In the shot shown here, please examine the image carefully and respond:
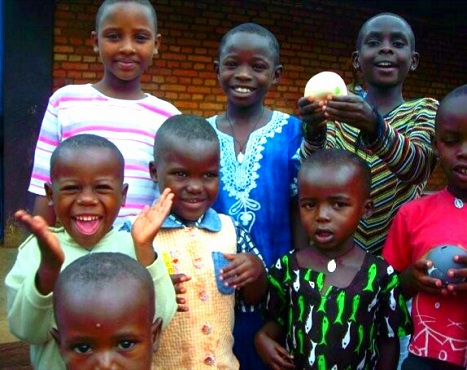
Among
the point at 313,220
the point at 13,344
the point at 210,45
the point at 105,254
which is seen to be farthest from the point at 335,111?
the point at 210,45

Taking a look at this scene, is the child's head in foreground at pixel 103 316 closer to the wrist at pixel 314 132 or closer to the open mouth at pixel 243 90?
the wrist at pixel 314 132

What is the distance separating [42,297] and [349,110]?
1.18m

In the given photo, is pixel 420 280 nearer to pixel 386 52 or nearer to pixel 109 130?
pixel 386 52

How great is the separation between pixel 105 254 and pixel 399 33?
1633mm

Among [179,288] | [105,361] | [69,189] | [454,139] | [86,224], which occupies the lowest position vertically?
[105,361]

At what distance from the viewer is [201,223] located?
224 cm

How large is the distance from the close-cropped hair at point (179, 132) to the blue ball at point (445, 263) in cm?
87

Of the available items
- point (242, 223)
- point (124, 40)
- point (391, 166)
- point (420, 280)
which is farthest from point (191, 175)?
point (420, 280)

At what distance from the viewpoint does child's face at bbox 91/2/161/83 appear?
2445mm

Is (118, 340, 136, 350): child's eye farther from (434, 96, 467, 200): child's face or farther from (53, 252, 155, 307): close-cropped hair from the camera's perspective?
(434, 96, 467, 200): child's face

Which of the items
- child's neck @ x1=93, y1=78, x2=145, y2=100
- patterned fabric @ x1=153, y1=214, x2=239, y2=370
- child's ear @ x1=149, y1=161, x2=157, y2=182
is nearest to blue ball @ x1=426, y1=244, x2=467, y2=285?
patterned fabric @ x1=153, y1=214, x2=239, y2=370

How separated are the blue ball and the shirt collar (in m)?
0.75

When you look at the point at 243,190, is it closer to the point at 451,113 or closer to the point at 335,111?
the point at 335,111

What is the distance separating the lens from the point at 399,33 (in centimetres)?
265
